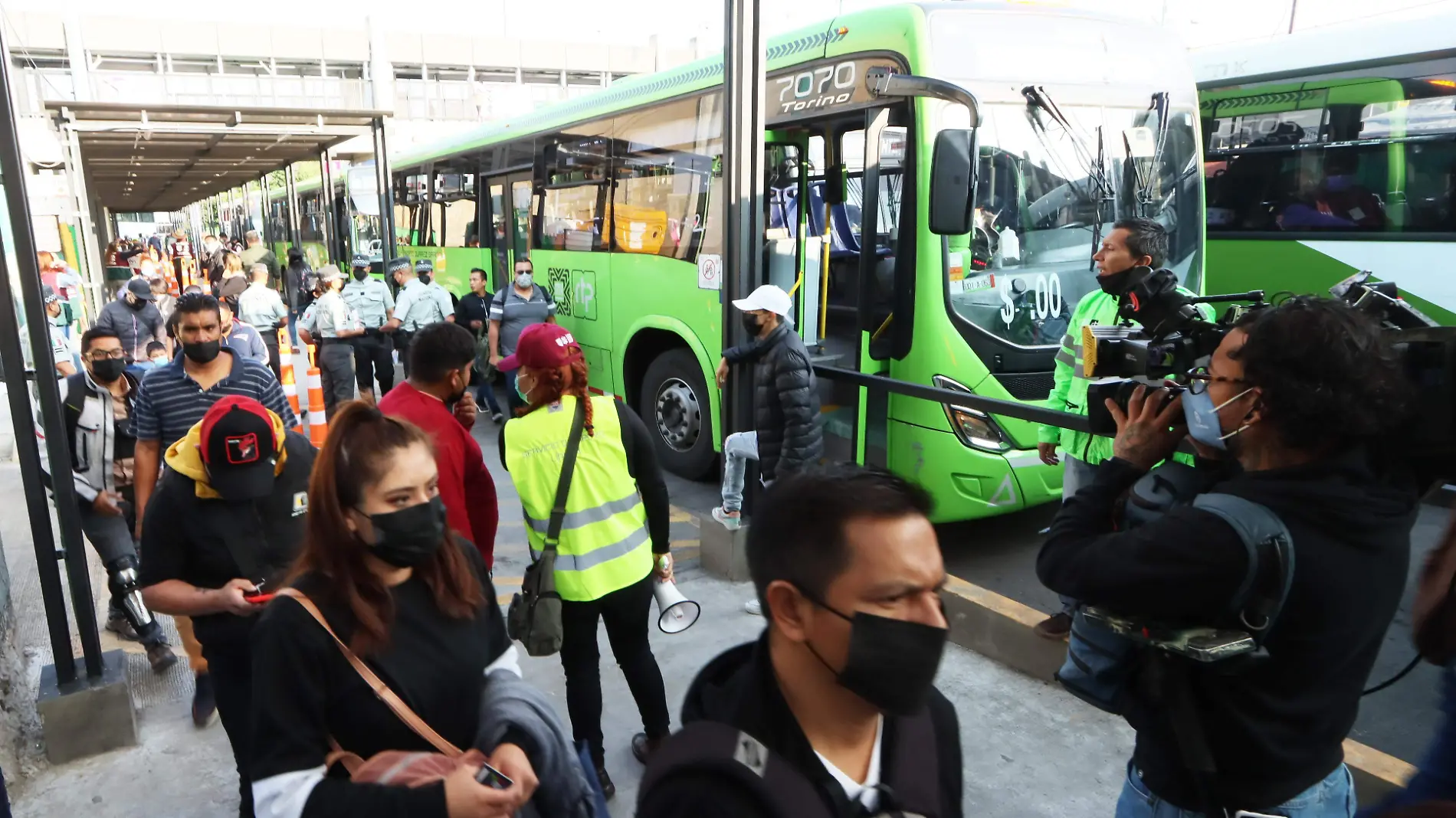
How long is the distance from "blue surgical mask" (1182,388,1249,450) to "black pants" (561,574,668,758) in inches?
73.5

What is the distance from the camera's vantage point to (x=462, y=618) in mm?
1797

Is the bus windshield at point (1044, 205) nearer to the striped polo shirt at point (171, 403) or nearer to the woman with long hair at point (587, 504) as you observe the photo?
the woman with long hair at point (587, 504)

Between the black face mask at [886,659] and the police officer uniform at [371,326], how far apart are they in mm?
8902

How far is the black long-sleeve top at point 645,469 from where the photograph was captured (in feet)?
10.3

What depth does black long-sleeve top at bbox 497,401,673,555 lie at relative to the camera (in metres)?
3.14

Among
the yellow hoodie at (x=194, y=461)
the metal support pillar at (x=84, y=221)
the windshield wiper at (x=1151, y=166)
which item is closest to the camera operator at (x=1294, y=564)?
the yellow hoodie at (x=194, y=461)

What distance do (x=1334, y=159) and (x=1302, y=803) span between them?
8361mm

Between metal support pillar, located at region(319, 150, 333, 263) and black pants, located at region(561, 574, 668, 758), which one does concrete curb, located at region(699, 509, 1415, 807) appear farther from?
metal support pillar, located at region(319, 150, 333, 263)

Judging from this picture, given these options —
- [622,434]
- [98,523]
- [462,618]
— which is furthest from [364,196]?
[462,618]

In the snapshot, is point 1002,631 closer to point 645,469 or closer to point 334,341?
point 645,469

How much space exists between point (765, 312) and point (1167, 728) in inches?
132

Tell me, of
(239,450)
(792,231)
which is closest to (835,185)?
(792,231)

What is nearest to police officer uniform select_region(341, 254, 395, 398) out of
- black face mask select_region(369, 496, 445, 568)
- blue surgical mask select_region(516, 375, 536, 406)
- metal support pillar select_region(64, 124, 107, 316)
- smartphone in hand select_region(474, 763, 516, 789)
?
metal support pillar select_region(64, 124, 107, 316)

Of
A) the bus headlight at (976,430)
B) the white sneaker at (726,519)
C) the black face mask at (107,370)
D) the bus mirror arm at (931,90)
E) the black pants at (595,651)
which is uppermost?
the bus mirror arm at (931,90)
